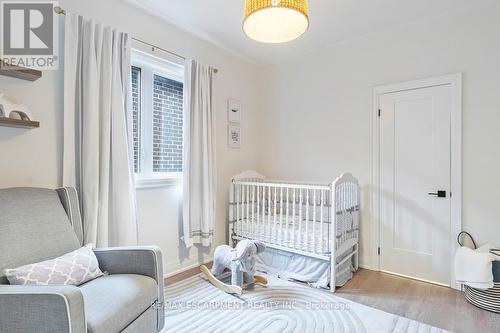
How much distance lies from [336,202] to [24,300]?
2153 mm

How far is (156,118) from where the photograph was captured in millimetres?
2764

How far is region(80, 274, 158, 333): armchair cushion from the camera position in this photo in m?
1.21

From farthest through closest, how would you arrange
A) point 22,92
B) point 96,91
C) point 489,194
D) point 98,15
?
point 489,194, point 98,15, point 96,91, point 22,92

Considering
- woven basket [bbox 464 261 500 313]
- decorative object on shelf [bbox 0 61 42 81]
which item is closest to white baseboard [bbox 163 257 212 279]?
decorative object on shelf [bbox 0 61 42 81]

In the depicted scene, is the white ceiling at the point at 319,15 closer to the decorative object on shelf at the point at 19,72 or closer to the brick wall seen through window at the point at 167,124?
the brick wall seen through window at the point at 167,124

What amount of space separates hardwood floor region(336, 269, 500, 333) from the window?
205cm

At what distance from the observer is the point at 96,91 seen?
6.69 feet

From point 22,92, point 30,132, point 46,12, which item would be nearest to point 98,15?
point 46,12

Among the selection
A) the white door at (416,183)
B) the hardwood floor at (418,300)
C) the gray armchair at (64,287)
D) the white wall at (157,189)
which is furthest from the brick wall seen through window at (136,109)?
the white door at (416,183)

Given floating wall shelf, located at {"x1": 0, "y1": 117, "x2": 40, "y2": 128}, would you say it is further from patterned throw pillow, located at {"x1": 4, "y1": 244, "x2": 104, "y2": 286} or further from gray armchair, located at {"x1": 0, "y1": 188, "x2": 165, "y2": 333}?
patterned throw pillow, located at {"x1": 4, "y1": 244, "x2": 104, "y2": 286}

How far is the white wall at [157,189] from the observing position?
182 centimetres

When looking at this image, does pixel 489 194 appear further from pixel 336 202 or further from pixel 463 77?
pixel 336 202

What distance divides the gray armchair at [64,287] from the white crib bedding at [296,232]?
4.62ft

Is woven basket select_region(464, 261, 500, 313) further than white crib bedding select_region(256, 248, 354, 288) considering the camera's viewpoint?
No
